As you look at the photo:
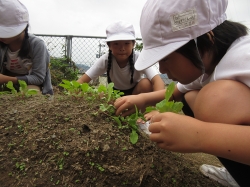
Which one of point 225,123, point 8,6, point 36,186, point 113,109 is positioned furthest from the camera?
point 8,6

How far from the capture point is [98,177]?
3.76ft

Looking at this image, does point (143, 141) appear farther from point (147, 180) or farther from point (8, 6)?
point (8, 6)

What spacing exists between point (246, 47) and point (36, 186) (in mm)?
1093

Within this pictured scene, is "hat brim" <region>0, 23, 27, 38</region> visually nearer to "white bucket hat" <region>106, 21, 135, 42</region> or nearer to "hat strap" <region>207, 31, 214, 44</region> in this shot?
"white bucket hat" <region>106, 21, 135, 42</region>

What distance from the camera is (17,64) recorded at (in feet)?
8.97

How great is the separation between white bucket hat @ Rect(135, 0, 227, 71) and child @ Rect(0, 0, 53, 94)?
68.9 inches

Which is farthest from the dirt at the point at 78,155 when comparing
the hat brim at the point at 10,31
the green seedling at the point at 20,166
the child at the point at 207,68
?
the hat brim at the point at 10,31

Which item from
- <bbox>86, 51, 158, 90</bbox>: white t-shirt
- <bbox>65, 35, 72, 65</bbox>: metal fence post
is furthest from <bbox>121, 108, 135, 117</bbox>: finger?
<bbox>65, 35, 72, 65</bbox>: metal fence post

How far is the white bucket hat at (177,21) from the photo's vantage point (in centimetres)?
102

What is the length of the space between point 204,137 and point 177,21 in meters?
0.47

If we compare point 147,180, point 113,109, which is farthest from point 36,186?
point 113,109

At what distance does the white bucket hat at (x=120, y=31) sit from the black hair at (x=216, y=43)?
1.52 m

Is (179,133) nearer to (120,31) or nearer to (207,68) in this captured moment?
(207,68)

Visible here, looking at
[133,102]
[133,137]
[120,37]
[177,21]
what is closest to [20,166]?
[133,137]
